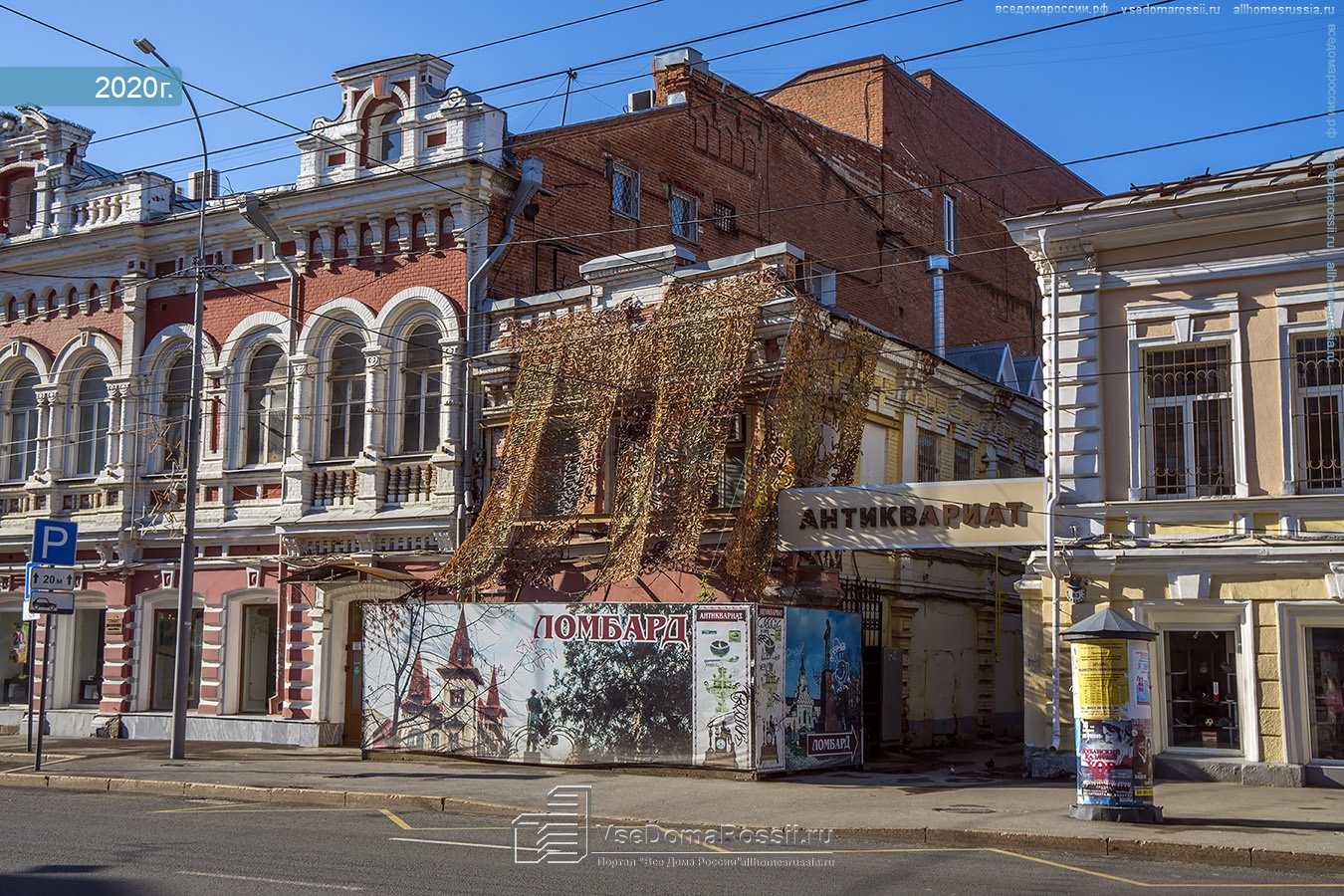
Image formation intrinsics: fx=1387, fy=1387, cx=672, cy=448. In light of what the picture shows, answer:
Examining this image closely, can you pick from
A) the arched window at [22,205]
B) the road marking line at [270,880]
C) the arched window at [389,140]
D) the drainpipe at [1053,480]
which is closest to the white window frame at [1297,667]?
the drainpipe at [1053,480]

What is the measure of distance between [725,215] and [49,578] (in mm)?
15380

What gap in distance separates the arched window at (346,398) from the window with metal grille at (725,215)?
8.51 m

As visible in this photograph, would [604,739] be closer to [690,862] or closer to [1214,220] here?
[690,862]

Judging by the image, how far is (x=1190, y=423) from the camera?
17.8m

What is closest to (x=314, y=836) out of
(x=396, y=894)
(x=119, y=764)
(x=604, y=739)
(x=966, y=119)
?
(x=396, y=894)

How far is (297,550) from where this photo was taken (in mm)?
24312

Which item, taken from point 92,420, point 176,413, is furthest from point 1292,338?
point 92,420

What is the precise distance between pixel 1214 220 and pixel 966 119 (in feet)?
72.4

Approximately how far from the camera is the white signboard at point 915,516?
18484mm

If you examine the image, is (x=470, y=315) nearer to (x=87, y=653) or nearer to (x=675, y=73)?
(x=675, y=73)

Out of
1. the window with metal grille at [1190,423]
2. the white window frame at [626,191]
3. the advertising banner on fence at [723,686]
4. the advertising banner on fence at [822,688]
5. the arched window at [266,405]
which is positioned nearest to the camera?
the window with metal grille at [1190,423]

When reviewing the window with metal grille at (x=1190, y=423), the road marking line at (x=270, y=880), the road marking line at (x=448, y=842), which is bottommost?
the road marking line at (x=448, y=842)

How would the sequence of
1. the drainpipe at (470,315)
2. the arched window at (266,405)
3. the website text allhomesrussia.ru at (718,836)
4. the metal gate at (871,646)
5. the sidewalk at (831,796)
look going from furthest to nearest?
the arched window at (266,405) < the drainpipe at (470,315) < the metal gate at (871,646) < the website text allhomesrussia.ru at (718,836) < the sidewalk at (831,796)

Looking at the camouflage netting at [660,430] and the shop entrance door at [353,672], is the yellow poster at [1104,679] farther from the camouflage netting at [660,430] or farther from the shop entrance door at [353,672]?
the shop entrance door at [353,672]
